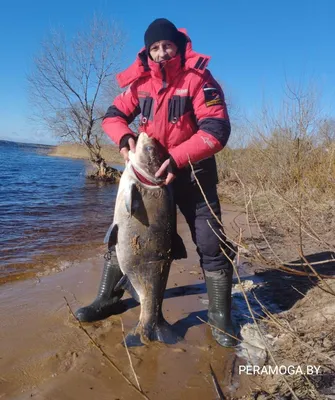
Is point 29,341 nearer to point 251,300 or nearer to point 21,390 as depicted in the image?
point 21,390

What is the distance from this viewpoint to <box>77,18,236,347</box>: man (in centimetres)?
282

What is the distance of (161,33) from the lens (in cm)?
290

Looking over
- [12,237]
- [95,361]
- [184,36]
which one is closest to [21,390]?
[95,361]

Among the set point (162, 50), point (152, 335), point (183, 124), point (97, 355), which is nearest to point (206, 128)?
point (183, 124)

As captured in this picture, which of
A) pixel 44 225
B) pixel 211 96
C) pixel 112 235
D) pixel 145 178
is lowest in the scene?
pixel 44 225

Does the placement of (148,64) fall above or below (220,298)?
above

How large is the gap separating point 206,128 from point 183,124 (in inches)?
9.2

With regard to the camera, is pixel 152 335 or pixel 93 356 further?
pixel 152 335

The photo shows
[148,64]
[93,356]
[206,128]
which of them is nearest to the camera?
[93,356]

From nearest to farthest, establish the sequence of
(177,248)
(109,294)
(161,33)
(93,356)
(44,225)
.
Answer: (93,356)
(161,33)
(177,248)
(109,294)
(44,225)

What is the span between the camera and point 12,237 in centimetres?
655

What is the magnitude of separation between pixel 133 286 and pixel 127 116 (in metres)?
1.54

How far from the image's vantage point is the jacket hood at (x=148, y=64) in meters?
2.87

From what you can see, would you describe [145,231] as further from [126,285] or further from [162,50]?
[162,50]
